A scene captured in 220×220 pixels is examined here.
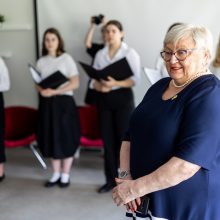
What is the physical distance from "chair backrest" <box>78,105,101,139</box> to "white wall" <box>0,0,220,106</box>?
27 cm

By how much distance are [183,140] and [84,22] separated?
2.98m

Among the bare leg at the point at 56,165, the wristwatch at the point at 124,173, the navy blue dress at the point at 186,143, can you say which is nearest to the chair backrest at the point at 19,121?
the bare leg at the point at 56,165

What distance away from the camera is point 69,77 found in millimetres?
3395

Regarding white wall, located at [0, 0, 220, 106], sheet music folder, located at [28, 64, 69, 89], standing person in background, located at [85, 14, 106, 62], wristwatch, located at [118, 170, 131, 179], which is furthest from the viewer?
standing person in background, located at [85, 14, 106, 62]

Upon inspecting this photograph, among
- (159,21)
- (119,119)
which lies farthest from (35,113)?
(159,21)

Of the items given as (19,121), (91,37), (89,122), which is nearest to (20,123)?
(19,121)

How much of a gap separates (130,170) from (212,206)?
15.4 inches

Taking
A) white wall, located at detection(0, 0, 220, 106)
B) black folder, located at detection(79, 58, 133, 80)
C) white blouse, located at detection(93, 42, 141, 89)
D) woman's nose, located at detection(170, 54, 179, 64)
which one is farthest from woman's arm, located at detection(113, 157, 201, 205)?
white wall, located at detection(0, 0, 220, 106)

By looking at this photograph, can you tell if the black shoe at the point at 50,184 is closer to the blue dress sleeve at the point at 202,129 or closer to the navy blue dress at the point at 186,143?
the navy blue dress at the point at 186,143

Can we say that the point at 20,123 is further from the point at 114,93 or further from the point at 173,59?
the point at 173,59

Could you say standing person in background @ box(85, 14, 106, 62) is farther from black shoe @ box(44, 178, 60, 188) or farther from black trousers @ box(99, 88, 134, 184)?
black shoe @ box(44, 178, 60, 188)

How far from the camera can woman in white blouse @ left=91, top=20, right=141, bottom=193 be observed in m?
3.08

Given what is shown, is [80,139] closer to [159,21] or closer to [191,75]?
[159,21]

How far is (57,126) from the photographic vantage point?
3.41 metres
